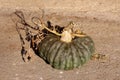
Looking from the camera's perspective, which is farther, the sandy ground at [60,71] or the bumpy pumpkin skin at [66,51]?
the sandy ground at [60,71]

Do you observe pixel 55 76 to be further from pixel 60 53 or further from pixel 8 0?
pixel 8 0

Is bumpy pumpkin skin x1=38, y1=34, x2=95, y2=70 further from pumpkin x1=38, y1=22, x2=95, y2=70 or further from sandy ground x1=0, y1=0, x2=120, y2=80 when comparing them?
sandy ground x1=0, y1=0, x2=120, y2=80

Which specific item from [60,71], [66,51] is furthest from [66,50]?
[60,71]

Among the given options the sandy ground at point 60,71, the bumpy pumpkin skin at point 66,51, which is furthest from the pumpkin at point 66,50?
the sandy ground at point 60,71

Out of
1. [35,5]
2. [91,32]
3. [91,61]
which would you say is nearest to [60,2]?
[35,5]

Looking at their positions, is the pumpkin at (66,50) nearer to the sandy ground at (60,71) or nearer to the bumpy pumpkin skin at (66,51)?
the bumpy pumpkin skin at (66,51)

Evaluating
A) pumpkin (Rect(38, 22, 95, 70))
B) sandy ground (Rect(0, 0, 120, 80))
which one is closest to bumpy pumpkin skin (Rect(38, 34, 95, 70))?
pumpkin (Rect(38, 22, 95, 70))
